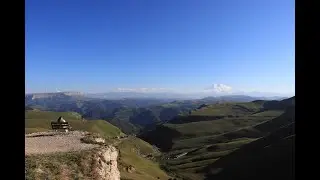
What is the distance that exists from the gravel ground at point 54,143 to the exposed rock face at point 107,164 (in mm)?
1250

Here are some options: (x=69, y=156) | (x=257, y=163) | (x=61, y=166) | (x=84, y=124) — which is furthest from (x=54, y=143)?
(x=84, y=124)

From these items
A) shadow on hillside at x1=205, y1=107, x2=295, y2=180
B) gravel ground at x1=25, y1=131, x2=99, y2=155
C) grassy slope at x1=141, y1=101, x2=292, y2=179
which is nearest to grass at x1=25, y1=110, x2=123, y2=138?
grassy slope at x1=141, y1=101, x2=292, y2=179

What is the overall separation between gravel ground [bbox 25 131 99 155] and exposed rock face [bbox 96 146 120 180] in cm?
125

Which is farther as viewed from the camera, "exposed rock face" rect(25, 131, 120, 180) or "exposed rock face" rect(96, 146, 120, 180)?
"exposed rock face" rect(96, 146, 120, 180)

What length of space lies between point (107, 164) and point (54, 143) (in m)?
4.46

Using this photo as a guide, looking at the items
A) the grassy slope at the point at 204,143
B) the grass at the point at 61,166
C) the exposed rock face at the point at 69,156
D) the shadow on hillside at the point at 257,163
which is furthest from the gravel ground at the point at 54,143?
the grassy slope at the point at 204,143

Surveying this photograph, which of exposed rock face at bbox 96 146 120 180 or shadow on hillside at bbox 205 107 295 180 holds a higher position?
exposed rock face at bbox 96 146 120 180

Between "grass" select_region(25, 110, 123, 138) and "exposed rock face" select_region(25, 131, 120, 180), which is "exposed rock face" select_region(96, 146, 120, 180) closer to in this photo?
"exposed rock face" select_region(25, 131, 120, 180)

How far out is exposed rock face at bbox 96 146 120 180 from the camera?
27003 millimetres

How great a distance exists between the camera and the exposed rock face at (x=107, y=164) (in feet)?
88.6

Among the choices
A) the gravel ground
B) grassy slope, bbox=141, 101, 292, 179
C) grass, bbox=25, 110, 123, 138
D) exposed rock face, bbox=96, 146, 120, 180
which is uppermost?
the gravel ground

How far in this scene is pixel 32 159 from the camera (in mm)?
23219
